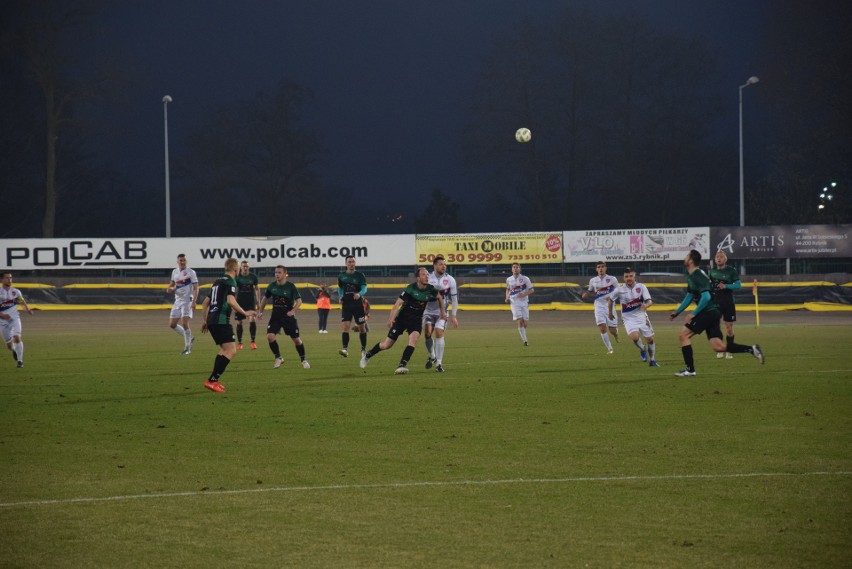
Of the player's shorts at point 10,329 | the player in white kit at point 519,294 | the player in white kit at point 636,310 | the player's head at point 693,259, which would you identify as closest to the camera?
the player's head at point 693,259

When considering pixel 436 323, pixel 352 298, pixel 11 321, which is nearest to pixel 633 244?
pixel 352 298

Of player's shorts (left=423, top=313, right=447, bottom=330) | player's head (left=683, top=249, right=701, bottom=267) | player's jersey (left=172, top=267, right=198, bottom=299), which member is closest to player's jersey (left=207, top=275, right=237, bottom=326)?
player's shorts (left=423, top=313, right=447, bottom=330)

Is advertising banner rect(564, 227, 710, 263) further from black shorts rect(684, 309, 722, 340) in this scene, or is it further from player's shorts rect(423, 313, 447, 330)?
black shorts rect(684, 309, 722, 340)

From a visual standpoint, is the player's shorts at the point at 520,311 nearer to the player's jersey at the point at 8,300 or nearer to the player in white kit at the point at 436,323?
the player in white kit at the point at 436,323

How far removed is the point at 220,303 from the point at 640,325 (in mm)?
9064

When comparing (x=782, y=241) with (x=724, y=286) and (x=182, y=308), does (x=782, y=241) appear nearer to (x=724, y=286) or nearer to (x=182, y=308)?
(x=724, y=286)

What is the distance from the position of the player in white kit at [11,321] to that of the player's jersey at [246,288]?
510 cm

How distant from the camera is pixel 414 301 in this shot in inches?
753

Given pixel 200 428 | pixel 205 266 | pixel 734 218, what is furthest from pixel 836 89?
pixel 200 428

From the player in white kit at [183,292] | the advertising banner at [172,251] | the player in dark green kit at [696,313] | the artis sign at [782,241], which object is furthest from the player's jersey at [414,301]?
the artis sign at [782,241]

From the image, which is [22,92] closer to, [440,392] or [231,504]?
[440,392]

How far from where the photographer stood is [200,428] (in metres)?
12.0

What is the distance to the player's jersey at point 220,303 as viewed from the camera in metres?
15.7

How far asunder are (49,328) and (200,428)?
27.5m
